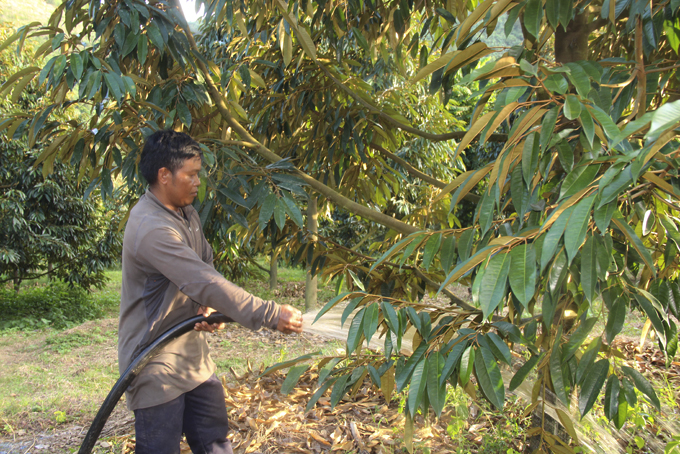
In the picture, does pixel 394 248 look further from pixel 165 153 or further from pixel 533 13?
pixel 165 153

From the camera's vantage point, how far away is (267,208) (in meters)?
1.80

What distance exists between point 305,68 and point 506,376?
233 cm

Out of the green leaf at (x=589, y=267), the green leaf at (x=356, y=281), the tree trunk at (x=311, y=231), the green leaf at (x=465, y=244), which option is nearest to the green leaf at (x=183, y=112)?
→ the tree trunk at (x=311, y=231)

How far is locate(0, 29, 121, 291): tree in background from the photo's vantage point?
21.8 feet

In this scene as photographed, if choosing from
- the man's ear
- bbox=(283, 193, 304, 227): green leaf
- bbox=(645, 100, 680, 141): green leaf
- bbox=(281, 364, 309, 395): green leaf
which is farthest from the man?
bbox=(645, 100, 680, 141): green leaf

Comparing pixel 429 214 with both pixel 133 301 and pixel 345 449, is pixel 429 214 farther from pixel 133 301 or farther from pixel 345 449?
pixel 133 301

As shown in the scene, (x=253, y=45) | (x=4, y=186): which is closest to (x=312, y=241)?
(x=253, y=45)

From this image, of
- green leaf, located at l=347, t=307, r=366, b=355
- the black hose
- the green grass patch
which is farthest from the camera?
the green grass patch

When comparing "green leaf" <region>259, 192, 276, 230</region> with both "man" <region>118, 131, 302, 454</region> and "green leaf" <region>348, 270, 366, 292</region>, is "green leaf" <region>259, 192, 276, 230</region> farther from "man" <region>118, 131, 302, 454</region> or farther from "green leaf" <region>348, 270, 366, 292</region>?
"green leaf" <region>348, 270, 366, 292</region>

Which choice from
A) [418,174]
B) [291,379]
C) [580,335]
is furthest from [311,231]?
[580,335]

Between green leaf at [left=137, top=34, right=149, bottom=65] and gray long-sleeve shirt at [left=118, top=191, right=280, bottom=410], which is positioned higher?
green leaf at [left=137, top=34, right=149, bottom=65]

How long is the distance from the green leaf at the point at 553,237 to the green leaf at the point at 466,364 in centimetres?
45

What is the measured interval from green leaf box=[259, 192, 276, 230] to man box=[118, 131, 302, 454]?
27 cm

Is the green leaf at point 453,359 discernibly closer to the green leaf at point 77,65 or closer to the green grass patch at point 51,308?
the green leaf at point 77,65
